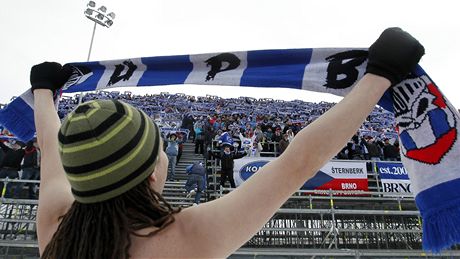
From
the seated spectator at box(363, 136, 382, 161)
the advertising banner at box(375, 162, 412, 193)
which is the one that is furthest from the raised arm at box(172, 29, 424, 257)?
the seated spectator at box(363, 136, 382, 161)

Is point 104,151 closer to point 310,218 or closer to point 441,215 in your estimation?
point 441,215

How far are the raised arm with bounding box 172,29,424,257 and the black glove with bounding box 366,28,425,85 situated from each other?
19 cm

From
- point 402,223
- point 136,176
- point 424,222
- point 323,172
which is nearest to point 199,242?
point 136,176

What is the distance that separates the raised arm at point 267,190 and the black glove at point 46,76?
1233 mm

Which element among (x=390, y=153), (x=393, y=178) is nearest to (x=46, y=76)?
(x=393, y=178)

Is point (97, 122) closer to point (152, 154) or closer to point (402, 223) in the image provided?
point (152, 154)

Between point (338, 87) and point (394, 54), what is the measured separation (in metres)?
0.82

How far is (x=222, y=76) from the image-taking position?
2.55 metres

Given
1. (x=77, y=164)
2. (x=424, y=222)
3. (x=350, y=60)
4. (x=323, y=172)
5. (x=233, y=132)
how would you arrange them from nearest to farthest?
(x=77, y=164)
(x=424, y=222)
(x=350, y=60)
(x=323, y=172)
(x=233, y=132)

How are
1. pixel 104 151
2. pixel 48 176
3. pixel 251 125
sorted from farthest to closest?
pixel 251 125, pixel 48 176, pixel 104 151

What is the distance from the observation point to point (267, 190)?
99 cm

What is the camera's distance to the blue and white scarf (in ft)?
5.62

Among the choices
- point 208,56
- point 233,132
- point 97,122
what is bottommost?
point 97,122

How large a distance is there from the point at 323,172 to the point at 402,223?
3.05 m
